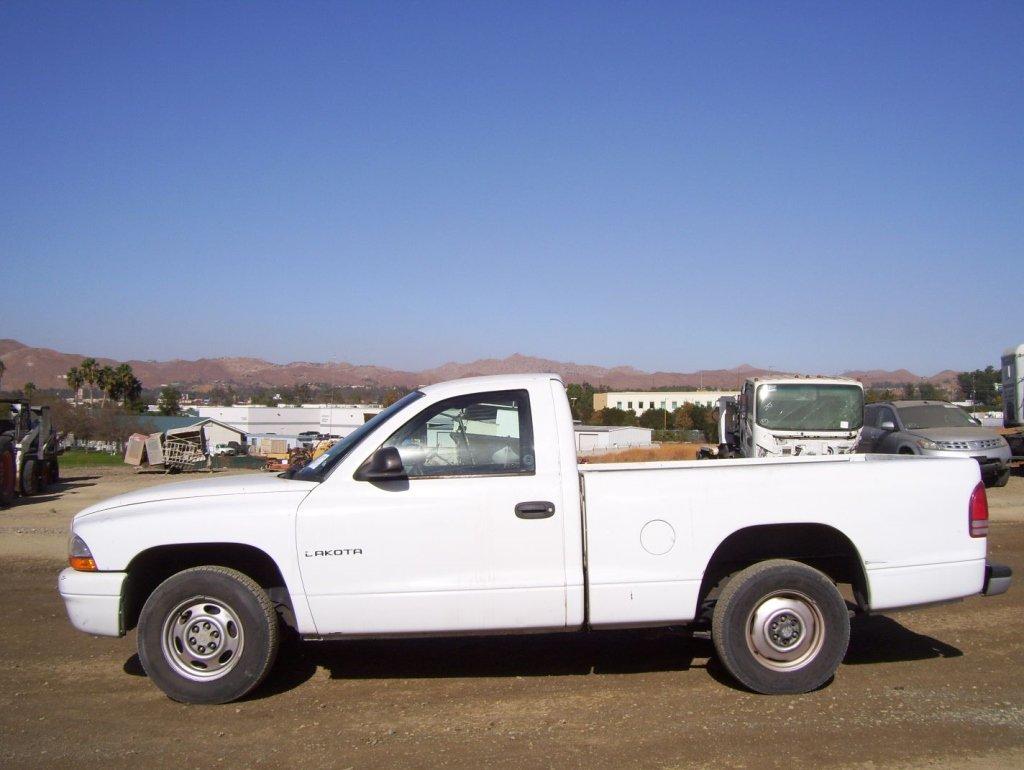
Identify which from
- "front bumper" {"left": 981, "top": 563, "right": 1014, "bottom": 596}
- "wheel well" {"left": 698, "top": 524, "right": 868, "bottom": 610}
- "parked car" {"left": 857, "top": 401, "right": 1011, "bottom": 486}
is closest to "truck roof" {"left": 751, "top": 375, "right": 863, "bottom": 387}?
"parked car" {"left": 857, "top": 401, "right": 1011, "bottom": 486}

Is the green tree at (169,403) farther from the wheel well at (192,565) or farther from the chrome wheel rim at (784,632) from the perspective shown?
the chrome wheel rim at (784,632)

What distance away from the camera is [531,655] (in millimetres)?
6242

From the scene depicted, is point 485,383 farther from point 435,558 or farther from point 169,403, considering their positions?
point 169,403

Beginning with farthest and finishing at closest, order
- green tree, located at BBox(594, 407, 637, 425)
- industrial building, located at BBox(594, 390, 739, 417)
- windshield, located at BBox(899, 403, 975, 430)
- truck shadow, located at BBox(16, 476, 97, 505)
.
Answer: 1. industrial building, located at BBox(594, 390, 739, 417)
2. green tree, located at BBox(594, 407, 637, 425)
3. truck shadow, located at BBox(16, 476, 97, 505)
4. windshield, located at BBox(899, 403, 975, 430)

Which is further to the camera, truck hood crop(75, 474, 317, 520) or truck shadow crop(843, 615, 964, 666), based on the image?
truck shadow crop(843, 615, 964, 666)

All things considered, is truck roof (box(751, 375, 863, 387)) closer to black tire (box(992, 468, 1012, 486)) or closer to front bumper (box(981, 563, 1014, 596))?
black tire (box(992, 468, 1012, 486))

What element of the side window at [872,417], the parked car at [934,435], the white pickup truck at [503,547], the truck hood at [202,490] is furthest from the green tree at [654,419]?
the truck hood at [202,490]

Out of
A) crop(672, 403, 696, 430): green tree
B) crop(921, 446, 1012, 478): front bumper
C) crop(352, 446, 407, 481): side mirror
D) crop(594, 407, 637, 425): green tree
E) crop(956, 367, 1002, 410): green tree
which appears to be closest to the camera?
crop(352, 446, 407, 481): side mirror

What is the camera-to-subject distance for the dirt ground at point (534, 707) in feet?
14.8

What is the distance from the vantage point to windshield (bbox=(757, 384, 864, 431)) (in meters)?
14.2

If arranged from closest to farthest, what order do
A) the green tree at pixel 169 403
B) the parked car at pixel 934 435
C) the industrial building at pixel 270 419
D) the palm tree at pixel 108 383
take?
the parked car at pixel 934 435
the industrial building at pixel 270 419
the palm tree at pixel 108 383
the green tree at pixel 169 403

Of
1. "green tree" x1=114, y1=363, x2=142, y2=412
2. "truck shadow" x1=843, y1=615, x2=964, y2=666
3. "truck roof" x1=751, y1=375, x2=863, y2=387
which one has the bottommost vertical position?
"truck shadow" x1=843, y1=615, x2=964, y2=666

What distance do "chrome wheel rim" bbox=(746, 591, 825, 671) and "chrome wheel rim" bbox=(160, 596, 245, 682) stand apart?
3102mm

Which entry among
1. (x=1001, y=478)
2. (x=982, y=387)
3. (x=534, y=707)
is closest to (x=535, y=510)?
(x=534, y=707)
